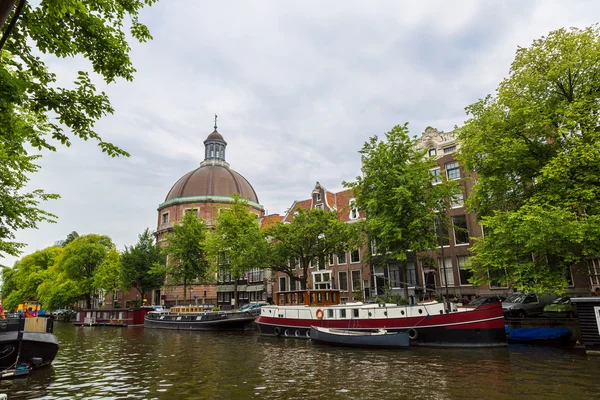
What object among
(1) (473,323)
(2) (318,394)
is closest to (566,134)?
(1) (473,323)

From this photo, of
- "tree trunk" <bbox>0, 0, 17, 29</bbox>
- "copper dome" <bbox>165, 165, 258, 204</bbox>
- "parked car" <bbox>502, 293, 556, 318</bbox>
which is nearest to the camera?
"tree trunk" <bbox>0, 0, 17, 29</bbox>

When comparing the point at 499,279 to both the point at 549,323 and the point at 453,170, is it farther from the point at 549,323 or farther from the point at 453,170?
the point at 453,170

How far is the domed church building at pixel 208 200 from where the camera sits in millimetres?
66188

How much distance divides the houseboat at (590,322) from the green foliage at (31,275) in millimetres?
81804

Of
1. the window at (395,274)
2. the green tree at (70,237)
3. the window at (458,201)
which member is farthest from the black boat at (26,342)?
the green tree at (70,237)

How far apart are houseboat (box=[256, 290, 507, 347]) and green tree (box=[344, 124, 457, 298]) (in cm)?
388

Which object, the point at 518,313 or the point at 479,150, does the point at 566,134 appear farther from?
the point at 518,313

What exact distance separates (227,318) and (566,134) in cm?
3058

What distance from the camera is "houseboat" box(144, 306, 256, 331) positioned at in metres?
36.6

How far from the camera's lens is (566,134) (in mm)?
22250

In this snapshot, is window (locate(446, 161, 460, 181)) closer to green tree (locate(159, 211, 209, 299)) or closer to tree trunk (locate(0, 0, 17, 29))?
green tree (locate(159, 211, 209, 299))

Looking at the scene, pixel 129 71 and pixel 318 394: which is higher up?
pixel 129 71

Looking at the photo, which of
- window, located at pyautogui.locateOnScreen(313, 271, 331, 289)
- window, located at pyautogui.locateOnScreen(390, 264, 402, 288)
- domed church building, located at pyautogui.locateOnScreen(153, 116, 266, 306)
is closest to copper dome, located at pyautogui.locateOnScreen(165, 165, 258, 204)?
domed church building, located at pyautogui.locateOnScreen(153, 116, 266, 306)

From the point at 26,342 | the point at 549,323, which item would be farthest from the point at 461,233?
the point at 26,342
